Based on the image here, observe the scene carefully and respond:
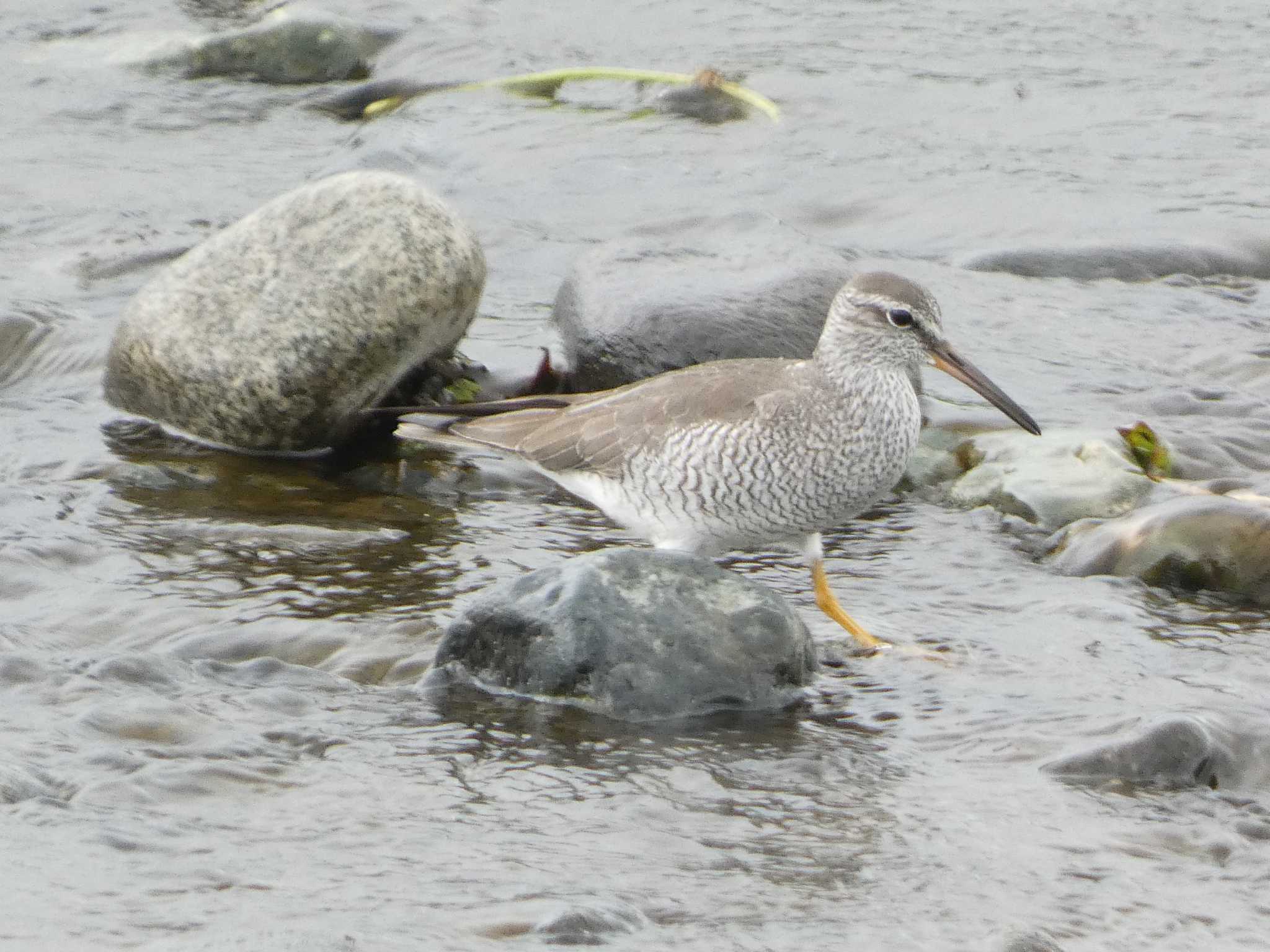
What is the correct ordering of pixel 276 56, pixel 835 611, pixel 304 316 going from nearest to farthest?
1. pixel 835 611
2. pixel 304 316
3. pixel 276 56

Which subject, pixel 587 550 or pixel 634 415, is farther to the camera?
pixel 587 550

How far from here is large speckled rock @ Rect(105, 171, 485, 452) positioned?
8.23 metres

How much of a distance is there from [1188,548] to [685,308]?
8.65 ft

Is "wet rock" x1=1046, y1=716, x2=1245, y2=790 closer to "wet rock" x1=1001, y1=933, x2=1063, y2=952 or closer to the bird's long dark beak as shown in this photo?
"wet rock" x1=1001, y1=933, x2=1063, y2=952

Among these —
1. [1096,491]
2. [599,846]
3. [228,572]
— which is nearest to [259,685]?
[228,572]

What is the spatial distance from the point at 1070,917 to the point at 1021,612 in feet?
7.36

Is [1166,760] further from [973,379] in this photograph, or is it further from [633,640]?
[973,379]

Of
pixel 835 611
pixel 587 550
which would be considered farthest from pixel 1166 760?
pixel 587 550

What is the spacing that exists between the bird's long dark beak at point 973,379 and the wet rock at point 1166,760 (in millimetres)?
1736

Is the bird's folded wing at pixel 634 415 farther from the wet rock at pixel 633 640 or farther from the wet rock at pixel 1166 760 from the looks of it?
the wet rock at pixel 1166 760

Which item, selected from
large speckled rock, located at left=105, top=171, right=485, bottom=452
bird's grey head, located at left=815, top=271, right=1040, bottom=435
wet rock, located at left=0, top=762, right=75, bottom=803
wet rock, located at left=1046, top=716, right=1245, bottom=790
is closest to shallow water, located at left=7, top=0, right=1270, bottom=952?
wet rock, located at left=0, top=762, right=75, bottom=803

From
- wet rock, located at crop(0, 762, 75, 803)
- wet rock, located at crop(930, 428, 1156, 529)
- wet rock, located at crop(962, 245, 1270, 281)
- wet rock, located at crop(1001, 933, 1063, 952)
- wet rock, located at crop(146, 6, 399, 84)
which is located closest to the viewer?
wet rock, located at crop(1001, 933, 1063, 952)

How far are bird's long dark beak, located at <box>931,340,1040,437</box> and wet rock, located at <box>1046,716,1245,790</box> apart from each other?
174 centimetres

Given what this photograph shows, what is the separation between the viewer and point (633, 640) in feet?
19.2
